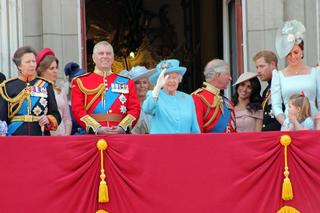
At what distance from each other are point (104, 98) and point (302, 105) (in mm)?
1864

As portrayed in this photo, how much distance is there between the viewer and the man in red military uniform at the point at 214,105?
8.86 m

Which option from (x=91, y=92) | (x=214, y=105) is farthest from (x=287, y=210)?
(x=91, y=92)

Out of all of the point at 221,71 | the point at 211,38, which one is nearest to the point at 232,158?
the point at 221,71

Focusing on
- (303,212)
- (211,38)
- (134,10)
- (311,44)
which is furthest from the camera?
(134,10)

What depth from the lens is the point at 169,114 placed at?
26.9 feet

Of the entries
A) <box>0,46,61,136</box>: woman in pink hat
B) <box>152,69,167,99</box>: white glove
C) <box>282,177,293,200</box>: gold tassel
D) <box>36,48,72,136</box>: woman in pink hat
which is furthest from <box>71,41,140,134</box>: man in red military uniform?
<box>282,177,293,200</box>: gold tassel

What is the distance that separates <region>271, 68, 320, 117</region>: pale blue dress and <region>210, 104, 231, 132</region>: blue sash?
0.52 meters

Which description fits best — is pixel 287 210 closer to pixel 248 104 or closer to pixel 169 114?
pixel 169 114

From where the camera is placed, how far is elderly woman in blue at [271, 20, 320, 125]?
8.66m

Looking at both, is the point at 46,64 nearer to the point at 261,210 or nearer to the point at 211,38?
the point at 261,210

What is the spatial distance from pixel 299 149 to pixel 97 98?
6.57ft

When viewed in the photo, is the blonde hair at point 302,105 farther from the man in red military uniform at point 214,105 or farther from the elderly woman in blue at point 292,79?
the man in red military uniform at point 214,105

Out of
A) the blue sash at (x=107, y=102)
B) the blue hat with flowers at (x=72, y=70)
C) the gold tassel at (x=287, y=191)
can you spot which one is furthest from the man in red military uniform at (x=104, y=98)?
the gold tassel at (x=287, y=191)

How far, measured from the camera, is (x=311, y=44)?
10875mm
